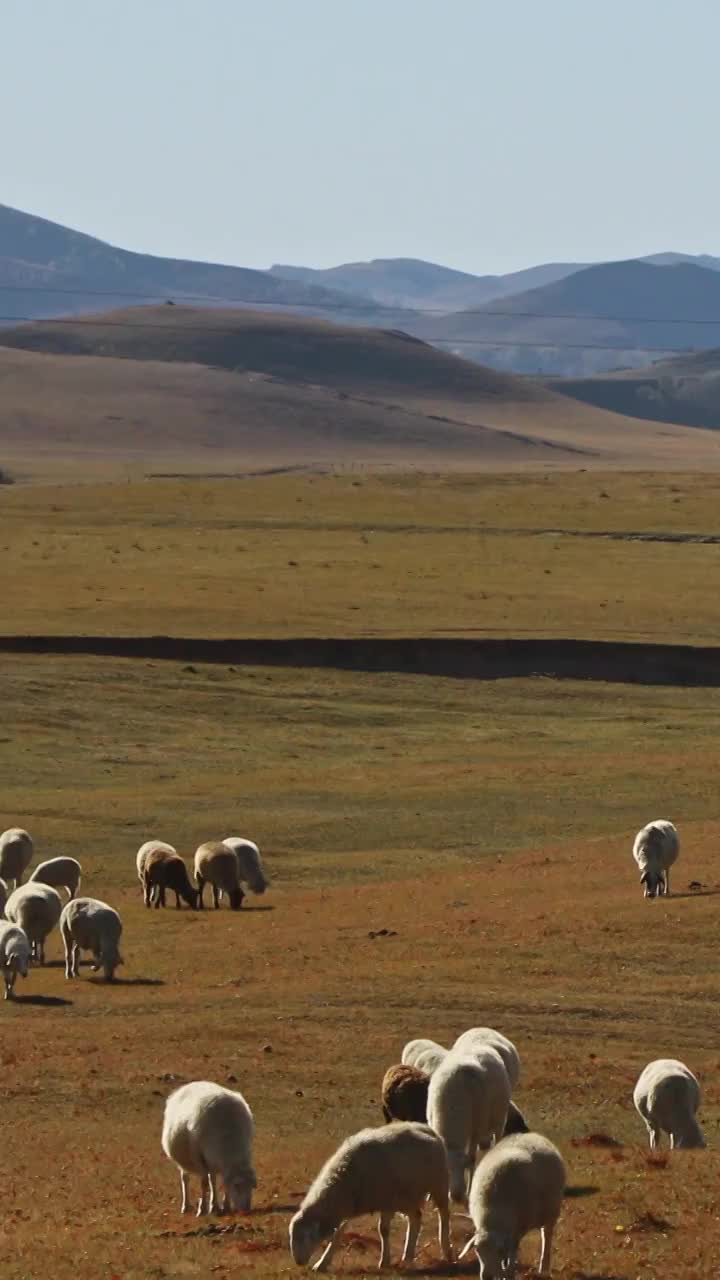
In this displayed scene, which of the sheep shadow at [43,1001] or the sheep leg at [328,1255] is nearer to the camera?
the sheep leg at [328,1255]

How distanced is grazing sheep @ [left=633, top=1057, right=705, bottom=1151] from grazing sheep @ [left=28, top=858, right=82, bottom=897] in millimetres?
12686

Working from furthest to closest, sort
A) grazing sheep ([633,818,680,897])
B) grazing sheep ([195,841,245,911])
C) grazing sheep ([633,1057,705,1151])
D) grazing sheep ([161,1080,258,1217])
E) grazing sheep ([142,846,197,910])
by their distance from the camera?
grazing sheep ([195,841,245,911]), grazing sheep ([142,846,197,910]), grazing sheep ([633,818,680,897]), grazing sheep ([633,1057,705,1151]), grazing sheep ([161,1080,258,1217])

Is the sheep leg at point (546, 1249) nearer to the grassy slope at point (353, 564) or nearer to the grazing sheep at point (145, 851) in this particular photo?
the grazing sheep at point (145, 851)

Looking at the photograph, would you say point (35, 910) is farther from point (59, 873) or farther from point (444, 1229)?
point (444, 1229)

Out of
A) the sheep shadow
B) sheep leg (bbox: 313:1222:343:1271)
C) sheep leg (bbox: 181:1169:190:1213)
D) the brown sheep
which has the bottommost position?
the sheep shadow

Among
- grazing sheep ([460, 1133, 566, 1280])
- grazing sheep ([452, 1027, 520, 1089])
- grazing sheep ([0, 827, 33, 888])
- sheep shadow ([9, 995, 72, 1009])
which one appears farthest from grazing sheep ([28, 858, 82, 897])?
grazing sheep ([460, 1133, 566, 1280])

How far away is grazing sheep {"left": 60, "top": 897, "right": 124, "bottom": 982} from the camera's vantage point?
2405 cm

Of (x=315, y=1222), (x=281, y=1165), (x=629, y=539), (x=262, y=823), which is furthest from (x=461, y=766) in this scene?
(x=629, y=539)

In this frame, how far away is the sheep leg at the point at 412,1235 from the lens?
1385 centimetres

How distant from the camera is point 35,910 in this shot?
82.6 ft

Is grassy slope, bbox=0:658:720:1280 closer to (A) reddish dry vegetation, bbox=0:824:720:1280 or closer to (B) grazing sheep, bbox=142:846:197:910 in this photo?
(A) reddish dry vegetation, bbox=0:824:720:1280

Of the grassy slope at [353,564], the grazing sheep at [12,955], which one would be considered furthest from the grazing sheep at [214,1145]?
the grassy slope at [353,564]

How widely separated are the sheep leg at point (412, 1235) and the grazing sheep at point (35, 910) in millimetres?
11874

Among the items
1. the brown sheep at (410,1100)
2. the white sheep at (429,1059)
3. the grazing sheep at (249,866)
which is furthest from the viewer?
the grazing sheep at (249,866)
